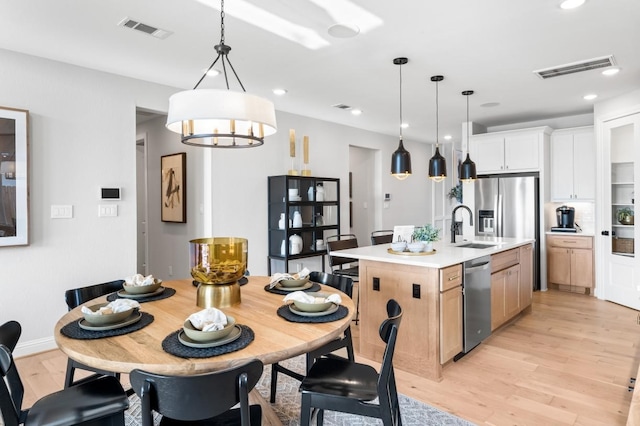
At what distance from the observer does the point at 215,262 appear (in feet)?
6.03

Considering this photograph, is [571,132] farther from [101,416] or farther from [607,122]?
[101,416]

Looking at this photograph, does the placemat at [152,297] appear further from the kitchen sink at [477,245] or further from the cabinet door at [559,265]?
the cabinet door at [559,265]

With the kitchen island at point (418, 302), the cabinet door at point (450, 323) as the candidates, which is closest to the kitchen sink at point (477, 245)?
the kitchen island at point (418, 302)

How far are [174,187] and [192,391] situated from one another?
439 centimetres

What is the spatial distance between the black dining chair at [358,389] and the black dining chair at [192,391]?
0.52 metres

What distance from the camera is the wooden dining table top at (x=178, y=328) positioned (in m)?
1.26

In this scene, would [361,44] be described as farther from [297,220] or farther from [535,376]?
[535,376]

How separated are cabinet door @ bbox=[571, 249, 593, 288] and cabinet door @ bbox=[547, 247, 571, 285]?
6cm

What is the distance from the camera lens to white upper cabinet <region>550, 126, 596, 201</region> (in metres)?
5.46

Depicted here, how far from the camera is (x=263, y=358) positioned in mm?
1312

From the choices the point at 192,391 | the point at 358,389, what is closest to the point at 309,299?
the point at 358,389

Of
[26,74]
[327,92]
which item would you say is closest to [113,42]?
[26,74]

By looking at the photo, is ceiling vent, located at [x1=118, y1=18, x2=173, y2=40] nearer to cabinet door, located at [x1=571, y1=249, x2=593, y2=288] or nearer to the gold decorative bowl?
the gold decorative bowl

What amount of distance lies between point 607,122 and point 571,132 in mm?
676
